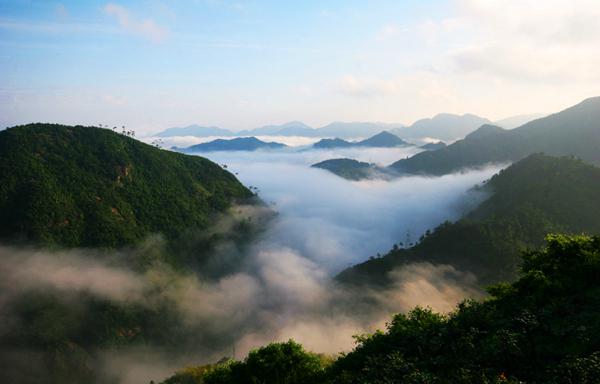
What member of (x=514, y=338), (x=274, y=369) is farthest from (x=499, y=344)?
(x=274, y=369)

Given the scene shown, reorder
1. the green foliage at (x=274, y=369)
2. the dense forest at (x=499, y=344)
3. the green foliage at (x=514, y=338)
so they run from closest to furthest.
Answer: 1. the green foliage at (x=514, y=338)
2. the dense forest at (x=499, y=344)
3. the green foliage at (x=274, y=369)

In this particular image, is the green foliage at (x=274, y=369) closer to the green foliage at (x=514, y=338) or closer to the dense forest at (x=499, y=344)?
the dense forest at (x=499, y=344)

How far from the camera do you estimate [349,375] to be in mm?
41406

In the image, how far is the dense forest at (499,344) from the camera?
32750 millimetres

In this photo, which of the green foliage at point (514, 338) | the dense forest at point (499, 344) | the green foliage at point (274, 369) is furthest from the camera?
the green foliage at point (274, 369)

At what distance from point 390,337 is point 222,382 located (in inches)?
861

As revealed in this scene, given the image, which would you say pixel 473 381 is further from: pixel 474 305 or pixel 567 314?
pixel 474 305

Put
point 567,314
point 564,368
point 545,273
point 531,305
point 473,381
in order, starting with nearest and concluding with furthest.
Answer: point 564,368 < point 473,381 < point 567,314 < point 531,305 < point 545,273

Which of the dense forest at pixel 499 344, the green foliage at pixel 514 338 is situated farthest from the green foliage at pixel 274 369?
the green foliage at pixel 514 338

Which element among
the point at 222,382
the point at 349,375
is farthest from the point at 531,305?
the point at 222,382

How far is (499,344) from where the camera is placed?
1393 inches

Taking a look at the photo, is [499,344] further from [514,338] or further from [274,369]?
[274,369]

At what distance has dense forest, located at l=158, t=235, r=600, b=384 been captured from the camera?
32.8 m

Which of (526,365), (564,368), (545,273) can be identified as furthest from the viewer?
(545,273)
